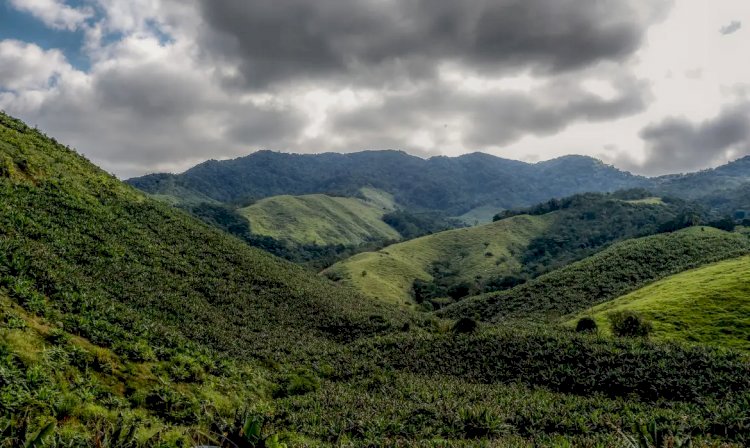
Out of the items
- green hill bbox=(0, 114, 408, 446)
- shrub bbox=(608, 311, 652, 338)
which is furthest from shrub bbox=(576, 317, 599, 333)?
green hill bbox=(0, 114, 408, 446)

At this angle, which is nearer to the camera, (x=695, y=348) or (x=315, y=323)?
(x=695, y=348)

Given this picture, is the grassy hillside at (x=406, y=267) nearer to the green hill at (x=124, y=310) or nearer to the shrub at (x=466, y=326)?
the green hill at (x=124, y=310)

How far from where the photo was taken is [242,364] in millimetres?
40188

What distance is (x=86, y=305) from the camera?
30922 mm

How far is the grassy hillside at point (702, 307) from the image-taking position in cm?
5428

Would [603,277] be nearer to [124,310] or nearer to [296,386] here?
[296,386]

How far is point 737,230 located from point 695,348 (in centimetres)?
14587

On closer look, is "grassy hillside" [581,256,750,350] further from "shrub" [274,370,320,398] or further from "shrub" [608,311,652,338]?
"shrub" [274,370,320,398]

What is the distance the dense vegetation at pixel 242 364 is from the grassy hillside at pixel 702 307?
1784 centimetres

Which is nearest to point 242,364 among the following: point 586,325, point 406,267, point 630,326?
point 586,325

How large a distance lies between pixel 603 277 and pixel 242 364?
308 feet

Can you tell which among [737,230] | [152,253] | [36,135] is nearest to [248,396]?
[152,253]

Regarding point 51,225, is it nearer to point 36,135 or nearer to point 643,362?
point 36,135

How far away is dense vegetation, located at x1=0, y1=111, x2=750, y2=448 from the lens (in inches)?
719
